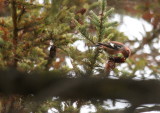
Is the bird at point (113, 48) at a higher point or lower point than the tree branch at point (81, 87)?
higher

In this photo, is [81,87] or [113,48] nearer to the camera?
[81,87]

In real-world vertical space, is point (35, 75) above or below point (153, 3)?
below

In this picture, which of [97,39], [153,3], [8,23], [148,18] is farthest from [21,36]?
[148,18]

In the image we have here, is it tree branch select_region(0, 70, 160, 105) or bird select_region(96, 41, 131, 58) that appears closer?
tree branch select_region(0, 70, 160, 105)

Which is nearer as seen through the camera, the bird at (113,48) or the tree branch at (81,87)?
the tree branch at (81,87)

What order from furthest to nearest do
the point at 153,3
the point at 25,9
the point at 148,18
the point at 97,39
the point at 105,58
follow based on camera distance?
the point at 148,18 → the point at 153,3 → the point at 25,9 → the point at 105,58 → the point at 97,39

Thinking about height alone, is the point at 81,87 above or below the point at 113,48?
below

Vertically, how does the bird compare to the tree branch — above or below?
above

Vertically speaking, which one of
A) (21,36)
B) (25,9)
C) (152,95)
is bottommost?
(152,95)

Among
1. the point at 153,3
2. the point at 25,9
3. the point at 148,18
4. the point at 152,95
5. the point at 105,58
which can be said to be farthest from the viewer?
the point at 148,18

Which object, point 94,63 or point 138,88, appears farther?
point 94,63

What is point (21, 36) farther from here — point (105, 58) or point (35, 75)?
point (35, 75)
